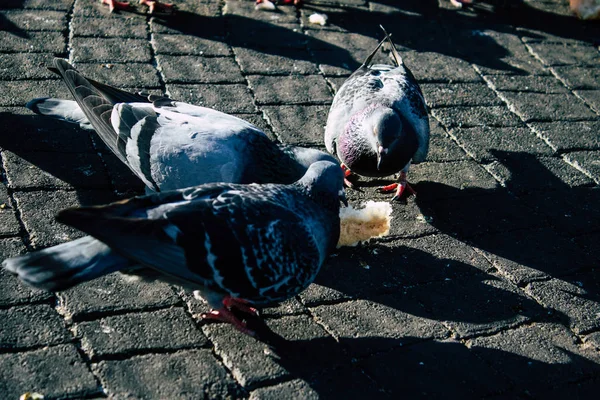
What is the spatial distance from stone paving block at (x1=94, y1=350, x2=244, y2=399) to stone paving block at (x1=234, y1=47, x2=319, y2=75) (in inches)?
126

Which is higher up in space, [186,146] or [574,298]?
[186,146]

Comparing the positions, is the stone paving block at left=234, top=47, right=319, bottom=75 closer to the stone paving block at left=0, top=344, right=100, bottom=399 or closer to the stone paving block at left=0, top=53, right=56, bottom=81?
the stone paving block at left=0, top=53, right=56, bottom=81

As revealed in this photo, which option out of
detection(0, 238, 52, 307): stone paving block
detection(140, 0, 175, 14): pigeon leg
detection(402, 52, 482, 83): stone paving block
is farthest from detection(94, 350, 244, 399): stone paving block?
detection(140, 0, 175, 14): pigeon leg

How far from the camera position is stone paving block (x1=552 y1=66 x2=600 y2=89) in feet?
21.3

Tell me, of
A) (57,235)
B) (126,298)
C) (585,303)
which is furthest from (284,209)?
(585,303)

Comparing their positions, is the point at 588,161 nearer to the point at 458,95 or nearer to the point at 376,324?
the point at 458,95

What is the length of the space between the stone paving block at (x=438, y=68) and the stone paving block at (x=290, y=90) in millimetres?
1042

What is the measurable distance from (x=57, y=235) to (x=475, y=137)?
347 centimetres

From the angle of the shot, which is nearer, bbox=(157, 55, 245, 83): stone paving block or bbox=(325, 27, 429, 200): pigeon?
bbox=(325, 27, 429, 200): pigeon

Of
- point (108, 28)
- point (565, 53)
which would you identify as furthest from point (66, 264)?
point (565, 53)

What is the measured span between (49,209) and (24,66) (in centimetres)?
184

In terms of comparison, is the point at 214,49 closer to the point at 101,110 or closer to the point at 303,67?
the point at 303,67

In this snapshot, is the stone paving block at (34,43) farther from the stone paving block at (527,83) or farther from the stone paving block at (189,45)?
the stone paving block at (527,83)

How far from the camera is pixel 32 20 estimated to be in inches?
229
